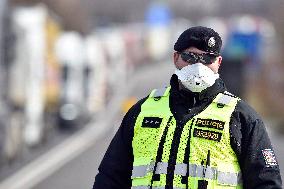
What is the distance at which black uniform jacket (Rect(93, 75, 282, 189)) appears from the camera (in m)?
4.88

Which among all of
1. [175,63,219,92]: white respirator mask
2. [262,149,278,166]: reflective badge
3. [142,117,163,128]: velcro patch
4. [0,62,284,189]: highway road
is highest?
[175,63,219,92]: white respirator mask

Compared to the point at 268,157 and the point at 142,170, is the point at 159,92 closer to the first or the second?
the point at 142,170

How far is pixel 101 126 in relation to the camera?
39.9 metres

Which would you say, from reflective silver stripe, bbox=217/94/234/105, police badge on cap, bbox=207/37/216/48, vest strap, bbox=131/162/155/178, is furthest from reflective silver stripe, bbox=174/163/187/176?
police badge on cap, bbox=207/37/216/48

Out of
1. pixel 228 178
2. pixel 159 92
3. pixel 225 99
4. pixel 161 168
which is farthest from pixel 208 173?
pixel 159 92

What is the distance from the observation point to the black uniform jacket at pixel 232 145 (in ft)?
16.0

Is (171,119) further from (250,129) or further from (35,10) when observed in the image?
(35,10)

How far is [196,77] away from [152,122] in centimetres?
31

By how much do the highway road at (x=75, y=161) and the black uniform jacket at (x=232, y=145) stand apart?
1483 centimetres

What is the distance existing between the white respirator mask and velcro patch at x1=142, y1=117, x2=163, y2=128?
21 centimetres

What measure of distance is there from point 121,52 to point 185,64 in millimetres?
55261

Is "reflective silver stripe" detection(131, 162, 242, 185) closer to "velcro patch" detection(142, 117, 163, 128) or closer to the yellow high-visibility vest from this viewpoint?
the yellow high-visibility vest

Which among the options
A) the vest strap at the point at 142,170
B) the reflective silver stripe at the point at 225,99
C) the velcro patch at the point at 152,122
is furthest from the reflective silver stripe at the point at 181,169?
the reflective silver stripe at the point at 225,99

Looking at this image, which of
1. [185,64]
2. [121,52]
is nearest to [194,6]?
[121,52]
